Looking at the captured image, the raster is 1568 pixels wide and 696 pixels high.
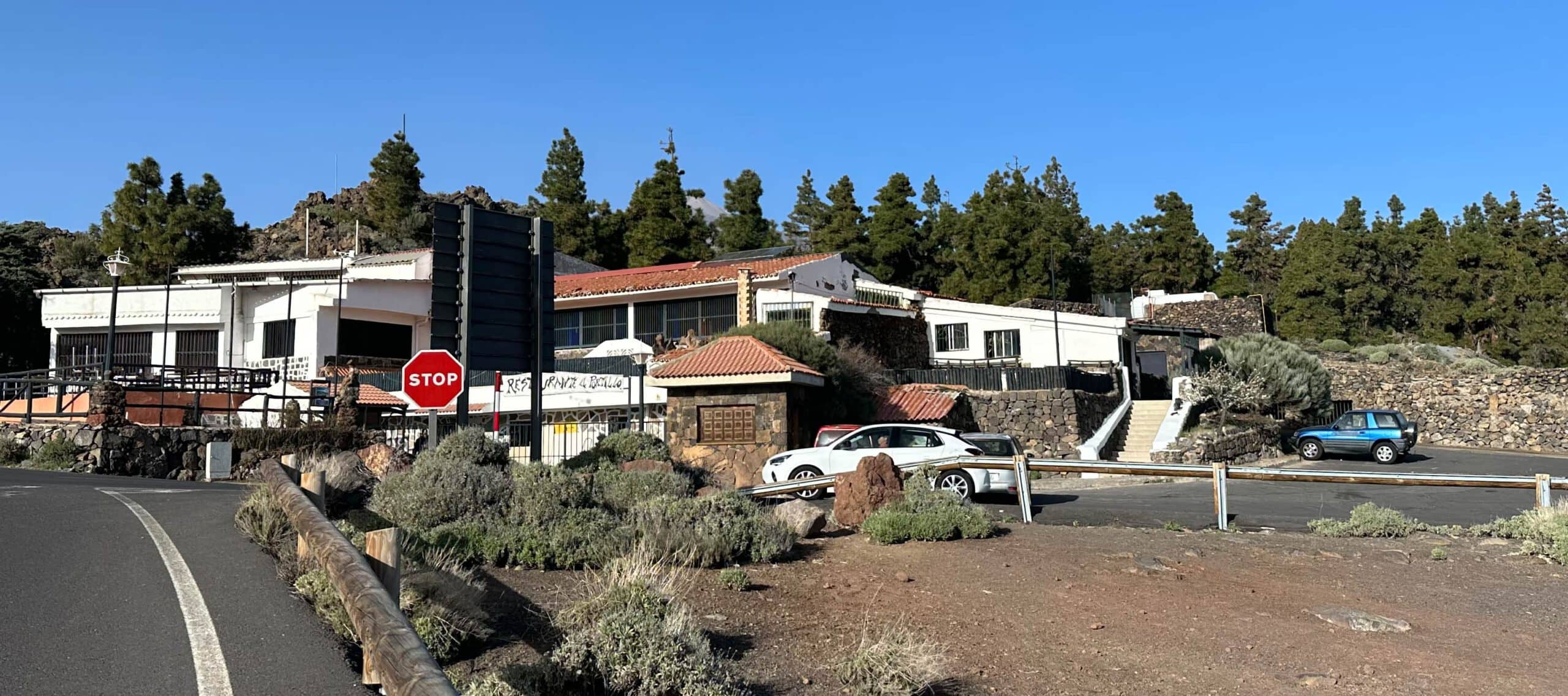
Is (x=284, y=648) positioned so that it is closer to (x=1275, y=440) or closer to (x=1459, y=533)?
(x=1459, y=533)

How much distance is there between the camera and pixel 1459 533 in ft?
47.3

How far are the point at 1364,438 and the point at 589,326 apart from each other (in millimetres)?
25925

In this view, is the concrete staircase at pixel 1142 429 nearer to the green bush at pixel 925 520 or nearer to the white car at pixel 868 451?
the white car at pixel 868 451

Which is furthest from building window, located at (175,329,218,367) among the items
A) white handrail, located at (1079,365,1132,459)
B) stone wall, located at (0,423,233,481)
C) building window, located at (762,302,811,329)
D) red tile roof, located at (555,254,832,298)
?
white handrail, located at (1079,365,1132,459)

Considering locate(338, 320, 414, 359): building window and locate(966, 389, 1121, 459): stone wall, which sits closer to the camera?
locate(966, 389, 1121, 459): stone wall

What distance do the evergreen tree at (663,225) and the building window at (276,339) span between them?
77.9 ft

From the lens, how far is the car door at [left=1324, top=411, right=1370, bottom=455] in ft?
101

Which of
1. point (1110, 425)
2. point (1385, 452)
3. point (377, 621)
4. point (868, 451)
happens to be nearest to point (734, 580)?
point (377, 621)

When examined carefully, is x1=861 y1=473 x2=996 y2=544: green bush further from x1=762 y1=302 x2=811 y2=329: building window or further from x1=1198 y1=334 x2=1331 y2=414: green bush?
x1=1198 y1=334 x2=1331 y2=414: green bush

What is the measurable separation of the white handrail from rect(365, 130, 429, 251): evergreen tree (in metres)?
48.3

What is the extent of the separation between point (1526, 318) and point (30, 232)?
3243 inches

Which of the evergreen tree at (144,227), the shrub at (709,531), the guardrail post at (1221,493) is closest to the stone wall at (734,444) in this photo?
the guardrail post at (1221,493)

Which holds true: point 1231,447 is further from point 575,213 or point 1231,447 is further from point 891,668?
point 575,213

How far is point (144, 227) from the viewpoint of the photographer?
56.4 metres
